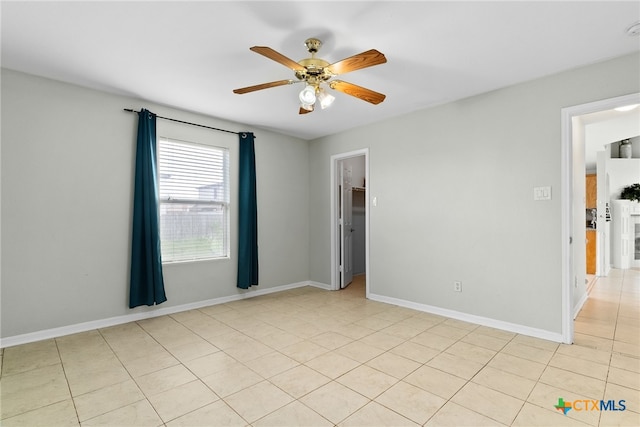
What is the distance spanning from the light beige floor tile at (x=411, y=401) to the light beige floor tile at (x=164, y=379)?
1.41 m

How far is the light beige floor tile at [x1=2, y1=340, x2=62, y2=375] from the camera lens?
247cm

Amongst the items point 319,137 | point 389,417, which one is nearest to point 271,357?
point 389,417

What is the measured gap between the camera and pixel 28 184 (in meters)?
2.98

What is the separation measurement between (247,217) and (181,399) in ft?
8.91

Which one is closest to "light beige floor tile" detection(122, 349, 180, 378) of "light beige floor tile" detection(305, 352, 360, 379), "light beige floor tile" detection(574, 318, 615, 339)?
"light beige floor tile" detection(305, 352, 360, 379)

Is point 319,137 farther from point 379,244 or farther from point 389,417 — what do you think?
point 389,417

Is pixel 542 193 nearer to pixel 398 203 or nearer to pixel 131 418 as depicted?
pixel 398 203

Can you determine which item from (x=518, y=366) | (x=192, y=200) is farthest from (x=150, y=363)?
(x=518, y=366)

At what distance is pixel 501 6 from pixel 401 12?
2.08ft

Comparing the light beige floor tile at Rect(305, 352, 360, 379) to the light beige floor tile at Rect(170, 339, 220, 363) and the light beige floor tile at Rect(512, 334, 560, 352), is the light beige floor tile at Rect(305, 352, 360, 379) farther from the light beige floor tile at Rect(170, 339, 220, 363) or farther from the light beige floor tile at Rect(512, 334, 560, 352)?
the light beige floor tile at Rect(512, 334, 560, 352)

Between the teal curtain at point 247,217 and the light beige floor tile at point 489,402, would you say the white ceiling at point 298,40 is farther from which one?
the light beige floor tile at point 489,402

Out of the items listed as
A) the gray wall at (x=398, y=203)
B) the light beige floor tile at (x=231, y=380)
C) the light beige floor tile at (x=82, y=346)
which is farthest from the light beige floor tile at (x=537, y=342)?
the light beige floor tile at (x=82, y=346)

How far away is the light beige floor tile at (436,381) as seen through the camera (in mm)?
2131

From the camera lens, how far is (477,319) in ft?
11.4
